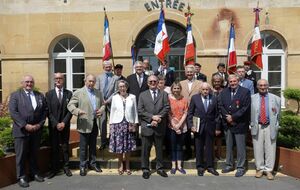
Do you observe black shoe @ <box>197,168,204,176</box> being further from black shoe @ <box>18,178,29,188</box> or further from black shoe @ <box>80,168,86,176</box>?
black shoe @ <box>18,178,29,188</box>

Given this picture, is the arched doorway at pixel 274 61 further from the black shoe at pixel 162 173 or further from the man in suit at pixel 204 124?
the black shoe at pixel 162 173

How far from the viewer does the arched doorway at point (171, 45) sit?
13.0m

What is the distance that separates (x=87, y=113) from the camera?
7.82m

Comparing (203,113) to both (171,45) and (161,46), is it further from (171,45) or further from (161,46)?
(171,45)

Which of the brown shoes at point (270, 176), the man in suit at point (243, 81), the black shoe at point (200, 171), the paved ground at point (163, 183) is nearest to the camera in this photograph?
the paved ground at point (163, 183)

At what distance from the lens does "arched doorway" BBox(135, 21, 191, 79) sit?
42.8 ft

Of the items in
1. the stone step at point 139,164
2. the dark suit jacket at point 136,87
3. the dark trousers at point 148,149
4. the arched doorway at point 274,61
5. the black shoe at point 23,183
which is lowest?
the black shoe at point 23,183

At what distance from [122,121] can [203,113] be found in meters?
1.64

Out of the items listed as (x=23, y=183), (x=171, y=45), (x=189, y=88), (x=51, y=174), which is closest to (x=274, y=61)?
(x=171, y=45)

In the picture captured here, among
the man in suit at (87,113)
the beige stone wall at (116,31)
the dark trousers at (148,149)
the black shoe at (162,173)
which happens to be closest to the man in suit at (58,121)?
the man in suit at (87,113)

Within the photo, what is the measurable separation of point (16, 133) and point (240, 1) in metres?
8.46

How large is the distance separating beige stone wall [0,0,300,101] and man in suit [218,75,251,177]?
4.64 m

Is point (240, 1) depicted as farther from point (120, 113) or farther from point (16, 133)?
point (16, 133)

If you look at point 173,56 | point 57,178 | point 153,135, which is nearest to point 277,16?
point 173,56
